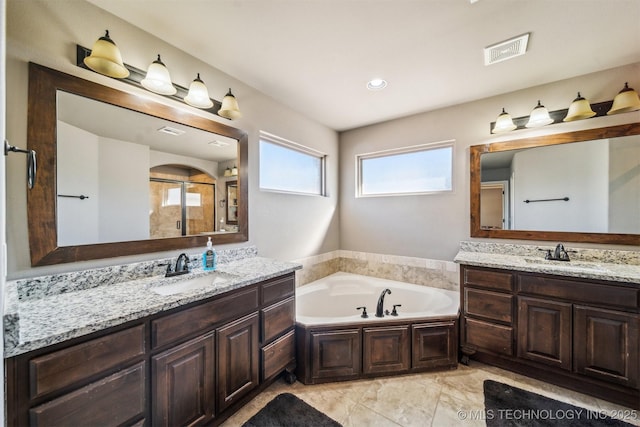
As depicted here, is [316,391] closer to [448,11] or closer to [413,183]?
[413,183]

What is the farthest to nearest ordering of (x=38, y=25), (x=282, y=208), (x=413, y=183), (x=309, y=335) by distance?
(x=413, y=183) → (x=282, y=208) → (x=309, y=335) → (x=38, y=25)

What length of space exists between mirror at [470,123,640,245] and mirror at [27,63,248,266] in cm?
262

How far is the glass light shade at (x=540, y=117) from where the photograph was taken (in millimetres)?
2217

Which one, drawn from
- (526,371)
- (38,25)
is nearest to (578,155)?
(526,371)

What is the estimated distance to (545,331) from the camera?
1895mm

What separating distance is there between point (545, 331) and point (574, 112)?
182 centimetres

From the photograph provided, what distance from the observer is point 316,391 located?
6.12ft

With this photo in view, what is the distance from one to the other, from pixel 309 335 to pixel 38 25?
8.08ft

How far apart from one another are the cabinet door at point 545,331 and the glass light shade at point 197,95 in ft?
9.51

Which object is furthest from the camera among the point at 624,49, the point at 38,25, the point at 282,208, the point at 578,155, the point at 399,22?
the point at 282,208

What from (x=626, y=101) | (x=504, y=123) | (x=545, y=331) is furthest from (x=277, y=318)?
(x=626, y=101)

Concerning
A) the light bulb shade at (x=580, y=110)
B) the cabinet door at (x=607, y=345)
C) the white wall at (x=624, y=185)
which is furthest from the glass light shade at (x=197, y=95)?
the white wall at (x=624, y=185)

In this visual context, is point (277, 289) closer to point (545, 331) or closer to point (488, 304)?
point (488, 304)

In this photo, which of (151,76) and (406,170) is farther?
(406,170)
